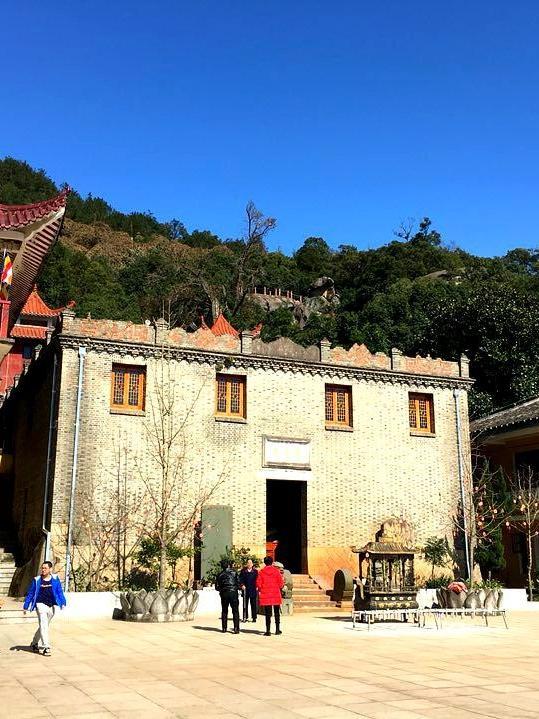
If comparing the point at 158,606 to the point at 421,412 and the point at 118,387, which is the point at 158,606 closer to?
the point at 118,387

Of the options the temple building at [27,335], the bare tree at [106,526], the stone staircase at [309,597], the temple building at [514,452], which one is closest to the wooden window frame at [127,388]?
the bare tree at [106,526]

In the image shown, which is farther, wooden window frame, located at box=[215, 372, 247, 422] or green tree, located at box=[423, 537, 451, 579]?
green tree, located at box=[423, 537, 451, 579]

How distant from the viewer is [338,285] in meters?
72.6

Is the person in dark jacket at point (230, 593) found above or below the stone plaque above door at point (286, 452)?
below

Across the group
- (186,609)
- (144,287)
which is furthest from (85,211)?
(186,609)

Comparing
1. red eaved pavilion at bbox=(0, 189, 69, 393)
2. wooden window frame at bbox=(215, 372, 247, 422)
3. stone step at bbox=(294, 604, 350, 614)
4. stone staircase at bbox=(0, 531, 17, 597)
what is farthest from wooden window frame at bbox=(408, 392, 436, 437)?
stone staircase at bbox=(0, 531, 17, 597)

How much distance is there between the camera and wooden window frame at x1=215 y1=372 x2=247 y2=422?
872 inches

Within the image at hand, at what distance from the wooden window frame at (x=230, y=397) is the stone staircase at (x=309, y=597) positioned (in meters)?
5.00

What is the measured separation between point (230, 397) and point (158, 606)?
789 cm

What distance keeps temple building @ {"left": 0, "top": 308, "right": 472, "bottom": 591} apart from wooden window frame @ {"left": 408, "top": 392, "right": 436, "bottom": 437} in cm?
5

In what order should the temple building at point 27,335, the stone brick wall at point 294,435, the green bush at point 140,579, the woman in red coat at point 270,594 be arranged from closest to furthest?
the woman in red coat at point 270,594 < the green bush at point 140,579 < the stone brick wall at point 294,435 < the temple building at point 27,335

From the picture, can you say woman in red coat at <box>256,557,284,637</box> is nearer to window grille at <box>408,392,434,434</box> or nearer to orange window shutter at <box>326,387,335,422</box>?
orange window shutter at <box>326,387,335,422</box>

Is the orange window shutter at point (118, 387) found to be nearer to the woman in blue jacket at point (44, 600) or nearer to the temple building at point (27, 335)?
the woman in blue jacket at point (44, 600)

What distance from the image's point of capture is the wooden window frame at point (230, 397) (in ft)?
72.7
